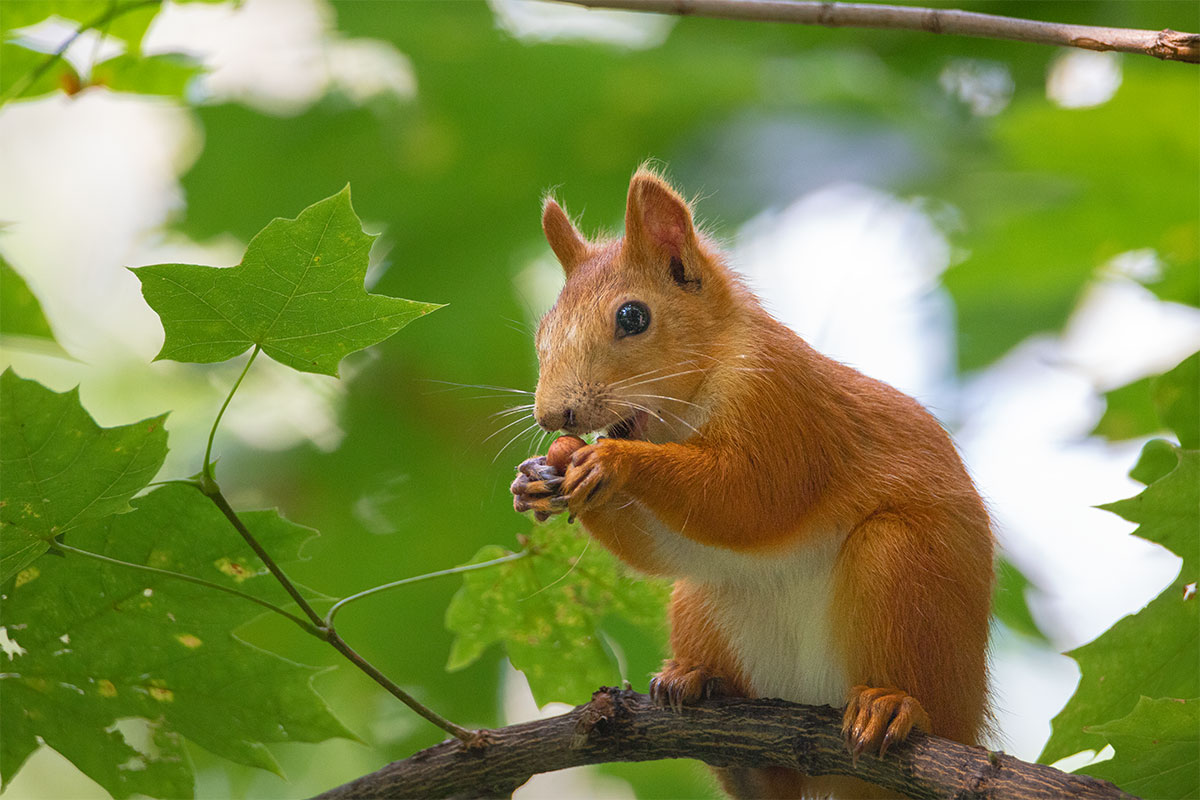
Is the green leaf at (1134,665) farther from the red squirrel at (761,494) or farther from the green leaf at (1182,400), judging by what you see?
the green leaf at (1182,400)

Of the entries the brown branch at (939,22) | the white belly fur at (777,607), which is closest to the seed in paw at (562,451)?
the white belly fur at (777,607)

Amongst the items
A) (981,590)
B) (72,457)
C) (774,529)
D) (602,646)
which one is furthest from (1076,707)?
(72,457)

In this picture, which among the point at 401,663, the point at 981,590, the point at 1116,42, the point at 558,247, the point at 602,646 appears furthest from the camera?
the point at 401,663

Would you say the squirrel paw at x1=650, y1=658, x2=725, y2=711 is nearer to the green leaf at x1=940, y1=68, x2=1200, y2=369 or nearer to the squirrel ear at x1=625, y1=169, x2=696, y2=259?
the squirrel ear at x1=625, y1=169, x2=696, y2=259

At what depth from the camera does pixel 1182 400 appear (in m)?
2.05

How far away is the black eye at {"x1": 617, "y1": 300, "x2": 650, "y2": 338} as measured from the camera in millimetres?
2037

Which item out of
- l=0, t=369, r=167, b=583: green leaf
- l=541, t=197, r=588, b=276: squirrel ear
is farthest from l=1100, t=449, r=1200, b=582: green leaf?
l=0, t=369, r=167, b=583: green leaf

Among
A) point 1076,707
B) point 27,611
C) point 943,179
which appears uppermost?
point 943,179

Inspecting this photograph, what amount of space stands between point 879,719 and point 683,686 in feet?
1.32

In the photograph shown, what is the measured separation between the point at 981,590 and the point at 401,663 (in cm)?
242

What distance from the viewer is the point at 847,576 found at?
194 centimetres

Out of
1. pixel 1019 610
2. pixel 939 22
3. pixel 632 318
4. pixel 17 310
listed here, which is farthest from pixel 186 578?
pixel 1019 610

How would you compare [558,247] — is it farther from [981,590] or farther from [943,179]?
[943,179]

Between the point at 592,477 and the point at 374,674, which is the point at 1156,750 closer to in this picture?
the point at 592,477
